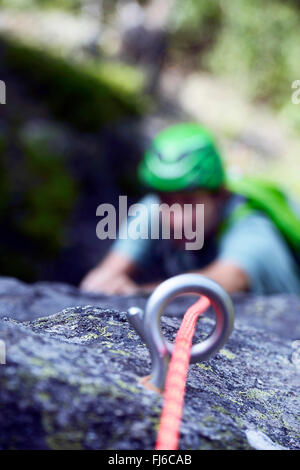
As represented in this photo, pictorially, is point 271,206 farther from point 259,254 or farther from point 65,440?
point 65,440

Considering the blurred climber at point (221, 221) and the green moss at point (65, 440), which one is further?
the blurred climber at point (221, 221)

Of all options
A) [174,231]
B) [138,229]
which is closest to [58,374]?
[174,231]

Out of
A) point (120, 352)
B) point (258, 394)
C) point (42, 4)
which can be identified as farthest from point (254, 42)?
point (120, 352)

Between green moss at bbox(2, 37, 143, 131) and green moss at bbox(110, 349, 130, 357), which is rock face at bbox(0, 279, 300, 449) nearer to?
green moss at bbox(110, 349, 130, 357)

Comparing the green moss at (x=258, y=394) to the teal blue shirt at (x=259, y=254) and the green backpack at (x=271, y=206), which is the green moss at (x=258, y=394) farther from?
the green backpack at (x=271, y=206)

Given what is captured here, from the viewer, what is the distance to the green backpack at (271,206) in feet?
8.31

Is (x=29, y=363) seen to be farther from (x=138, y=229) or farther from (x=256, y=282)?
(x=138, y=229)

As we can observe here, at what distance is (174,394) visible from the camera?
65 cm

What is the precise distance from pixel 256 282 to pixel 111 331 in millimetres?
1715

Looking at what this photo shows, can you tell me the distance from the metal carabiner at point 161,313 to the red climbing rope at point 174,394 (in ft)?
0.05

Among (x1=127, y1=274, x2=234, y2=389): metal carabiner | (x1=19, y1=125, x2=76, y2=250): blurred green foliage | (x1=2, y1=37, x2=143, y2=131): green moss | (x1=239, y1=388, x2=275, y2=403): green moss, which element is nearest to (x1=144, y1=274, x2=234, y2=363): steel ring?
(x1=127, y1=274, x2=234, y2=389): metal carabiner

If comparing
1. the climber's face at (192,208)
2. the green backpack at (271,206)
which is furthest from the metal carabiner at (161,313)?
the green backpack at (271,206)

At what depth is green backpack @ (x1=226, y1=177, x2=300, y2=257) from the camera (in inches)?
99.7

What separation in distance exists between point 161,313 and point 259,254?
6.05 feet
